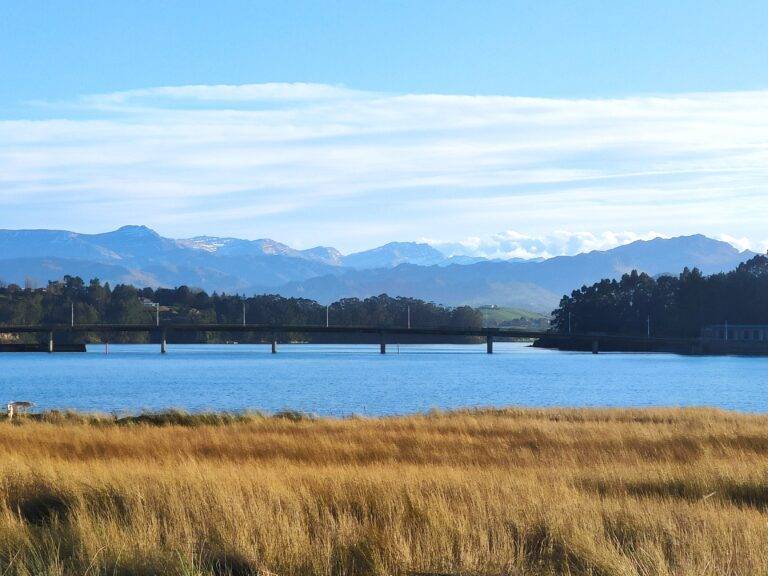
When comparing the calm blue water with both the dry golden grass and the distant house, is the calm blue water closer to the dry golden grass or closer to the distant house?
the dry golden grass

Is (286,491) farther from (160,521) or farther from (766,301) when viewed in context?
(766,301)

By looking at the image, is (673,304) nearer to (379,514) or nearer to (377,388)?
(377,388)

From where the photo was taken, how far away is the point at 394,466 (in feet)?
66.1

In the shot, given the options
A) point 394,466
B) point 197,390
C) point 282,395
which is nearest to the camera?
point 394,466

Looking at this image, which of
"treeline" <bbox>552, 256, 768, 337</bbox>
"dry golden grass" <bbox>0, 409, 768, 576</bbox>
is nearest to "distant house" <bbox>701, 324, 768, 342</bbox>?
"treeline" <bbox>552, 256, 768, 337</bbox>

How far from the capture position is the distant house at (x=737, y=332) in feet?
559

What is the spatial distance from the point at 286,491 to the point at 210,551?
293cm

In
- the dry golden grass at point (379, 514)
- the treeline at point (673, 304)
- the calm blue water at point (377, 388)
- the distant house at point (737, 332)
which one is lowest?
the calm blue water at point (377, 388)

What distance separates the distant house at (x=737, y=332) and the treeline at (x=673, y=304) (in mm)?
3205

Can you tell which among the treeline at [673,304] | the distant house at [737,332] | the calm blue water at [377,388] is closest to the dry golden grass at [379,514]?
the calm blue water at [377,388]

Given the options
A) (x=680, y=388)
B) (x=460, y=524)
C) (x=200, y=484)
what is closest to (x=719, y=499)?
(x=460, y=524)

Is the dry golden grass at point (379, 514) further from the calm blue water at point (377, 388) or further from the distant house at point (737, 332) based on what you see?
the distant house at point (737, 332)

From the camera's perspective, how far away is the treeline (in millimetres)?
176375

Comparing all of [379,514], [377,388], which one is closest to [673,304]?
[377,388]
